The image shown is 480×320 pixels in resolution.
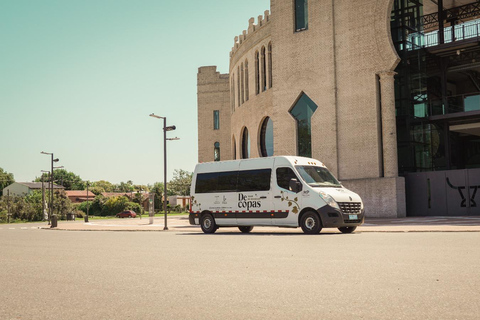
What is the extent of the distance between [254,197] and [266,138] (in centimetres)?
2215

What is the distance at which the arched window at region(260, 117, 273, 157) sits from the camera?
40250mm

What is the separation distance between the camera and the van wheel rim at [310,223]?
17.3m

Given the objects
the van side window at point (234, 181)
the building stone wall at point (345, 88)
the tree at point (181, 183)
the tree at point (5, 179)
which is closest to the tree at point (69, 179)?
the tree at point (5, 179)

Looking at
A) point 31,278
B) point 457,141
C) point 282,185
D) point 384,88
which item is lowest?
point 31,278

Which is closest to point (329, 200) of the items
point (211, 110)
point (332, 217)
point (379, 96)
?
point (332, 217)

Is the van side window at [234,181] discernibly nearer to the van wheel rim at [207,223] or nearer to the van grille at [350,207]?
the van wheel rim at [207,223]

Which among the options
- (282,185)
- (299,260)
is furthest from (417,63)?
(299,260)

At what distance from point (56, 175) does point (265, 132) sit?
121 meters

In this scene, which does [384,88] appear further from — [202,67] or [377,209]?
[202,67]

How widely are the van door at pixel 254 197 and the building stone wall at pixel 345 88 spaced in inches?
516

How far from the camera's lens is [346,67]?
32.0m

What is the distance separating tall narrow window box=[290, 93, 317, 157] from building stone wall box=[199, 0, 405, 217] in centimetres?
30

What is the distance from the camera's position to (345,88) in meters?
31.9

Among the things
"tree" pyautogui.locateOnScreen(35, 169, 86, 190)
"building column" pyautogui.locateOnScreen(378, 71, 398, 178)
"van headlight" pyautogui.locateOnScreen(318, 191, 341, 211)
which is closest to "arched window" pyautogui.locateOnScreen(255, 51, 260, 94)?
"building column" pyautogui.locateOnScreen(378, 71, 398, 178)
